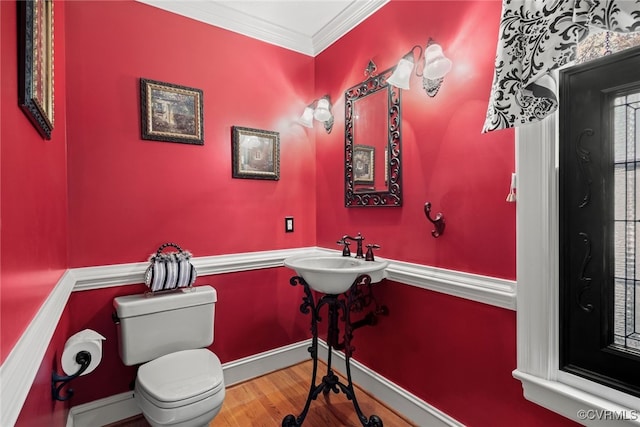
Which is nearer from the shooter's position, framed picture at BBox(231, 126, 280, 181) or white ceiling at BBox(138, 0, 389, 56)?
white ceiling at BBox(138, 0, 389, 56)

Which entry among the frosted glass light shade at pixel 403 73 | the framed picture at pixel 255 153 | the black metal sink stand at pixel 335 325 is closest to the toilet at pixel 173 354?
the black metal sink stand at pixel 335 325

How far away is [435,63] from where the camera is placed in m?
1.50

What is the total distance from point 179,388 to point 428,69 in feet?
6.50

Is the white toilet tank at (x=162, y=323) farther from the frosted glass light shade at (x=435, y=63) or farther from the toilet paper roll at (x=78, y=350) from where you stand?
the frosted glass light shade at (x=435, y=63)

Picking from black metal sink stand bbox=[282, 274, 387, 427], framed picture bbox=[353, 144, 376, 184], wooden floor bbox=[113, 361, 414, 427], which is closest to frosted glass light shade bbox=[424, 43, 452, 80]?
framed picture bbox=[353, 144, 376, 184]

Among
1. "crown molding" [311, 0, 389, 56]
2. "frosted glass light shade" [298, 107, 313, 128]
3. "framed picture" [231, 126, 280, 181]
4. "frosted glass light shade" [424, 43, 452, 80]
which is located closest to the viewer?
"frosted glass light shade" [424, 43, 452, 80]

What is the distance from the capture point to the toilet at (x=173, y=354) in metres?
1.37

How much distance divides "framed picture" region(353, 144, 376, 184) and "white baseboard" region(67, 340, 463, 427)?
4.31ft

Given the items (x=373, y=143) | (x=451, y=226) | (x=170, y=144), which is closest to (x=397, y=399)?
(x=451, y=226)

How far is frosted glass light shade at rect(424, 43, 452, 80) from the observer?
1.50 metres

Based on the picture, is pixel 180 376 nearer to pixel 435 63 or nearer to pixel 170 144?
pixel 170 144

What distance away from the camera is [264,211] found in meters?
2.36

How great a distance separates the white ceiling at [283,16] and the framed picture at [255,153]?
29.1 inches

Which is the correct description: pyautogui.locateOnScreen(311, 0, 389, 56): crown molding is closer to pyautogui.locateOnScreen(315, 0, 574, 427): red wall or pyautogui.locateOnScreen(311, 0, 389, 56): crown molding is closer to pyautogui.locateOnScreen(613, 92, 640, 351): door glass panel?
pyautogui.locateOnScreen(315, 0, 574, 427): red wall
